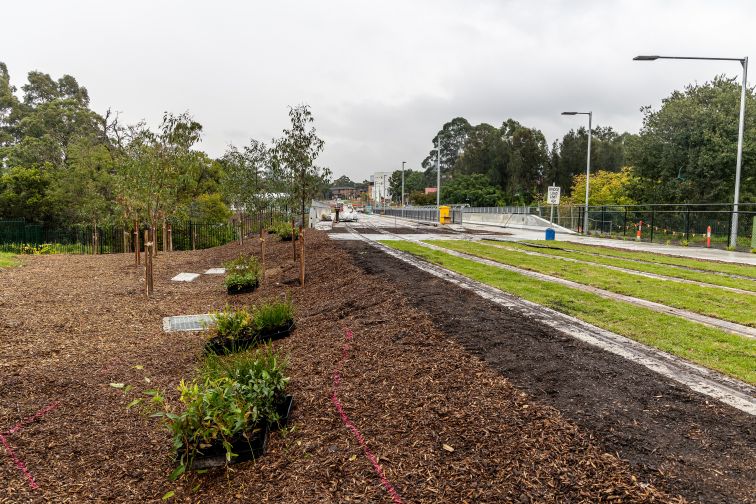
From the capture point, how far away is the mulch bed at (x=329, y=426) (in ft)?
9.76

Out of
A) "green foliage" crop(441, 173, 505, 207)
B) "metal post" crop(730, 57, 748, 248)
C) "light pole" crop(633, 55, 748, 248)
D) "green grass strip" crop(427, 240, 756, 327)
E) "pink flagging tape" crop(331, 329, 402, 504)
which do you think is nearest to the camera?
"pink flagging tape" crop(331, 329, 402, 504)

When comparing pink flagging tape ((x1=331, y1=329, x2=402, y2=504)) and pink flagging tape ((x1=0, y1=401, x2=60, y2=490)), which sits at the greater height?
pink flagging tape ((x1=331, y1=329, x2=402, y2=504))

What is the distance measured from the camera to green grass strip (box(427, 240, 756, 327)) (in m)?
7.44

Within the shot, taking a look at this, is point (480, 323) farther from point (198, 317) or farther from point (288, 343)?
point (198, 317)

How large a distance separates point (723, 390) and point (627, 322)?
2372 millimetres

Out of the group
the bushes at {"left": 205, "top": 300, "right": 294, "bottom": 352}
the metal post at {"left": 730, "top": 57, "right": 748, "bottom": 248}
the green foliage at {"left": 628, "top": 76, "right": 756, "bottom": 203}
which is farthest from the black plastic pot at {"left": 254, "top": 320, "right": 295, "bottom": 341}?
the green foliage at {"left": 628, "top": 76, "right": 756, "bottom": 203}

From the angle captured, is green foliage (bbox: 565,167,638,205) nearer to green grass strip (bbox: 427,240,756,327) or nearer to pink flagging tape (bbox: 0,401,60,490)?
green grass strip (bbox: 427,240,756,327)

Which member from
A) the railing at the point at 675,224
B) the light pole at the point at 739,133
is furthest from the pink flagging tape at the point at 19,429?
the railing at the point at 675,224

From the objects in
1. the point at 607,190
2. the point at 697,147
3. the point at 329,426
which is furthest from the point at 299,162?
the point at 607,190

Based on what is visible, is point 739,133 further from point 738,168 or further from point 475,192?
point 475,192

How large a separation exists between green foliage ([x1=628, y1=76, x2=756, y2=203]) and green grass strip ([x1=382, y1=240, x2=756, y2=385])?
28149mm

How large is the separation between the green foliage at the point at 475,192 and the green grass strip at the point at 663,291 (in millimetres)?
64695

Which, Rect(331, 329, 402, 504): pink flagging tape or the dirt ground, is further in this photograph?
Rect(331, 329, 402, 504): pink flagging tape

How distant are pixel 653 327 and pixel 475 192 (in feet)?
241
